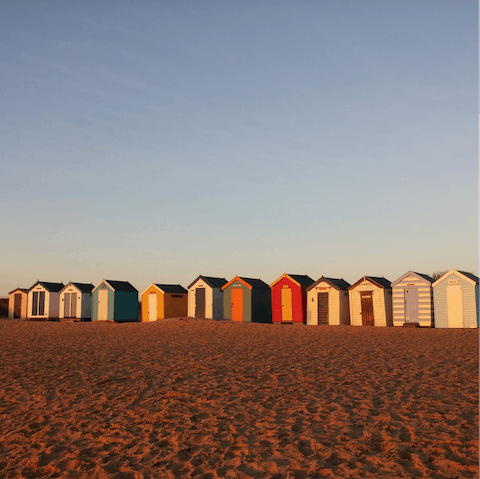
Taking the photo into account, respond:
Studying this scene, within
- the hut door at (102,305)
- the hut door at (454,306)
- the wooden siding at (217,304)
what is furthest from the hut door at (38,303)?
the hut door at (454,306)

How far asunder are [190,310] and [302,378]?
1037 inches

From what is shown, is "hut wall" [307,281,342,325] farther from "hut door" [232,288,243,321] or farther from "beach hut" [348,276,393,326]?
"hut door" [232,288,243,321]

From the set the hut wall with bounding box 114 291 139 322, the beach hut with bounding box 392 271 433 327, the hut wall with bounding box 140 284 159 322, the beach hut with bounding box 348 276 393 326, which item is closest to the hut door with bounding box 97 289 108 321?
the hut wall with bounding box 114 291 139 322

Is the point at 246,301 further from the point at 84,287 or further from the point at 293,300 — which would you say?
the point at 84,287

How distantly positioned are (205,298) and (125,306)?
848cm

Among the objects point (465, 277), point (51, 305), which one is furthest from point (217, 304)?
point (465, 277)

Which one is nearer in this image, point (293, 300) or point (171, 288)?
point (293, 300)

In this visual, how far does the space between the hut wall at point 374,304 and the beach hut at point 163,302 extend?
1438 centimetres

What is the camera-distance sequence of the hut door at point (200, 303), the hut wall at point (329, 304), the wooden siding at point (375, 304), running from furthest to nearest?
the hut door at point (200, 303) → the hut wall at point (329, 304) → the wooden siding at point (375, 304)

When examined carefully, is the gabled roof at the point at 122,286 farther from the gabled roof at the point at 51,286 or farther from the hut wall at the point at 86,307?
the gabled roof at the point at 51,286

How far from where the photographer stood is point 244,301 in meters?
36.2

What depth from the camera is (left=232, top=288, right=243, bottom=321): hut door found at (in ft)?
119

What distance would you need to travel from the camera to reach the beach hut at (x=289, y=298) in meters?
35.2

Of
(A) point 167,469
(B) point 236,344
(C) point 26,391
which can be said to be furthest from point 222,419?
(B) point 236,344
